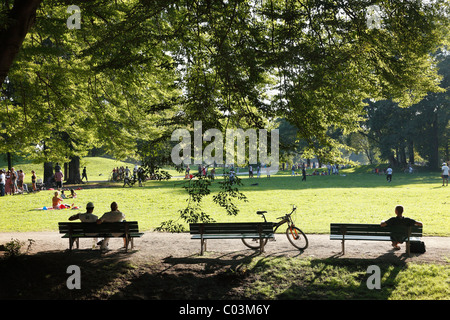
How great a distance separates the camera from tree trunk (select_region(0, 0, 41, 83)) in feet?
25.7

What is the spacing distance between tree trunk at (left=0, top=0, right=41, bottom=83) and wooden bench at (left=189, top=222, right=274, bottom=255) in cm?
529

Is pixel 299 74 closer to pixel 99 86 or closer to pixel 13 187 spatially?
pixel 99 86

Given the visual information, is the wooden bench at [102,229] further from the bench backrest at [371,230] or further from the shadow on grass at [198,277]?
the bench backrest at [371,230]

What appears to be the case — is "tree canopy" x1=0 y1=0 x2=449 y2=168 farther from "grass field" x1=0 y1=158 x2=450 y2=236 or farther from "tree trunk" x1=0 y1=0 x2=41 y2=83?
"grass field" x1=0 y1=158 x2=450 y2=236

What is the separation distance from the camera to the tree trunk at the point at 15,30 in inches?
309

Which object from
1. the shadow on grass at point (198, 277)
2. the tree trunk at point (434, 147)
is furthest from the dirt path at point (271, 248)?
the tree trunk at point (434, 147)

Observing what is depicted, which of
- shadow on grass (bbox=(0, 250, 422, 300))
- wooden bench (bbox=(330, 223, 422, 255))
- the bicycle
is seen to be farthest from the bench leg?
wooden bench (bbox=(330, 223, 422, 255))

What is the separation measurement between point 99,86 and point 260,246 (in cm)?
720

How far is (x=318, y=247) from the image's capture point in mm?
10258

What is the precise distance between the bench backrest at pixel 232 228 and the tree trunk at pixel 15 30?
5.29 m

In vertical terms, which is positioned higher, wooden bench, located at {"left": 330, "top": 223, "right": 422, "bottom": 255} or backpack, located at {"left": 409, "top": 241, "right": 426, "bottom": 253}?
wooden bench, located at {"left": 330, "top": 223, "right": 422, "bottom": 255}

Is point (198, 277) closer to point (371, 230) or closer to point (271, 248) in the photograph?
point (271, 248)

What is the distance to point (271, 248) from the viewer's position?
10.3 m
